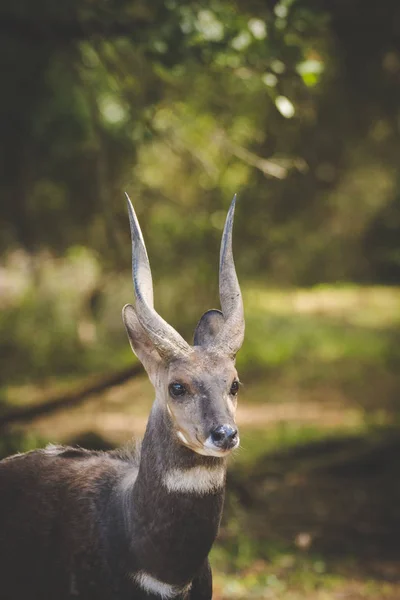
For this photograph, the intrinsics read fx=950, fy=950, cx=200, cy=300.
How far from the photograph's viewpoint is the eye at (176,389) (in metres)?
3.75

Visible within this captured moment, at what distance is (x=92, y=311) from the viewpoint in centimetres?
1364

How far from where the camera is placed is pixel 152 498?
3809 millimetres

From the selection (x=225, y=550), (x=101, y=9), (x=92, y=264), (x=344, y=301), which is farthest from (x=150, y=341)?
(x=92, y=264)

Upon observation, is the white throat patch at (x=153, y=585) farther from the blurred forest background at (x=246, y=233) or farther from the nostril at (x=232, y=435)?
the blurred forest background at (x=246, y=233)

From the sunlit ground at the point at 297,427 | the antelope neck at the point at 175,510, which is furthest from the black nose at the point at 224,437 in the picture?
the sunlit ground at the point at 297,427

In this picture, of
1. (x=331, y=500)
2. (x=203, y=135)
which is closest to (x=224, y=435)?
(x=331, y=500)

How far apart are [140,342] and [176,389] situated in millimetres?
311

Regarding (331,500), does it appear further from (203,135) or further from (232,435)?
(232,435)

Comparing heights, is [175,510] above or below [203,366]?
below

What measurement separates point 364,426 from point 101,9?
6075mm

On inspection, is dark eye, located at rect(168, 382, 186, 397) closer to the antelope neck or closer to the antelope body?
the antelope body

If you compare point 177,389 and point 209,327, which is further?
point 209,327

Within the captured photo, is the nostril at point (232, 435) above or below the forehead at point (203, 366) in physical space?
below

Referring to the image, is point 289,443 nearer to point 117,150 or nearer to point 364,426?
point 364,426
